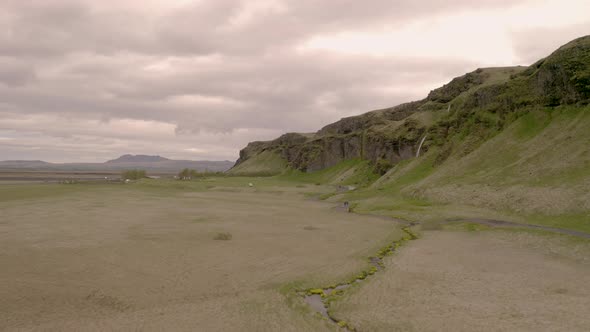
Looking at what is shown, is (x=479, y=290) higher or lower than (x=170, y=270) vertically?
lower

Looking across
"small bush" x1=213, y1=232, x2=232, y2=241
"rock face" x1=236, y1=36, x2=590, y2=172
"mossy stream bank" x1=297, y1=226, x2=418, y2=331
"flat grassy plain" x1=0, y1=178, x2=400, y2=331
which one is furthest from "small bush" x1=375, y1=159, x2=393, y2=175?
"mossy stream bank" x1=297, y1=226, x2=418, y2=331

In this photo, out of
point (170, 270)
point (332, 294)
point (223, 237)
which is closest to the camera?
point (332, 294)

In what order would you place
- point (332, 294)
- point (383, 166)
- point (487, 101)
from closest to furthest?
1. point (332, 294)
2. point (487, 101)
3. point (383, 166)

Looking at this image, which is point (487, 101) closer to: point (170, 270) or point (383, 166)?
point (383, 166)

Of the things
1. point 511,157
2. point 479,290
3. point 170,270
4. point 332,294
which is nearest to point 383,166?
point 511,157

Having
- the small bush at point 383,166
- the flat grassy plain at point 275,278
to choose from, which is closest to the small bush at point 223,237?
the flat grassy plain at point 275,278

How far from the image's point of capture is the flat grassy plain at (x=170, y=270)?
61.7ft

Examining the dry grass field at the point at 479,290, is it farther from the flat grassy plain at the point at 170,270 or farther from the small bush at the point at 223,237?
the small bush at the point at 223,237

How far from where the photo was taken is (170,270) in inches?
1065

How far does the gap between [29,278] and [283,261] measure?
56.9 ft

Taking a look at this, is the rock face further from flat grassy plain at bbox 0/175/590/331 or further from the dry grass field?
the dry grass field

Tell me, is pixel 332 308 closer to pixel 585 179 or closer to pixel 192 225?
pixel 192 225

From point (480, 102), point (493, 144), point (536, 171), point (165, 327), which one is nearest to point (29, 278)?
point (165, 327)

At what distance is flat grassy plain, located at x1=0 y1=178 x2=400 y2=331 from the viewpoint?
18805 millimetres
